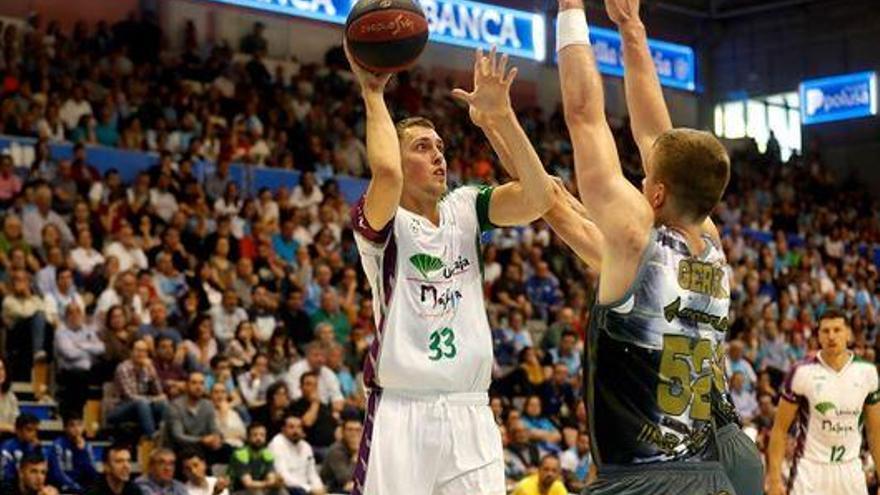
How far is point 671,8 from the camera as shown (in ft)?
107

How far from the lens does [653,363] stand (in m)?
4.66

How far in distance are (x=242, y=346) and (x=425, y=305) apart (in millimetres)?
9061

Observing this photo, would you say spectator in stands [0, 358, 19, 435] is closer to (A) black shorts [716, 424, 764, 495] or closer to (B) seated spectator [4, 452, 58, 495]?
(B) seated spectator [4, 452, 58, 495]

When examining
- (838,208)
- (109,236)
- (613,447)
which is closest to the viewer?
(613,447)

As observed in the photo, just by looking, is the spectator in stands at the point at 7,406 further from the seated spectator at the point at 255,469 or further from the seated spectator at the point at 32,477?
the seated spectator at the point at 255,469

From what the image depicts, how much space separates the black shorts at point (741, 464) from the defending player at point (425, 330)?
111cm


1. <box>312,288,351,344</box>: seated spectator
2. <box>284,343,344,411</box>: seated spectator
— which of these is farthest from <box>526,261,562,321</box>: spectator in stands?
<box>284,343,344,411</box>: seated spectator

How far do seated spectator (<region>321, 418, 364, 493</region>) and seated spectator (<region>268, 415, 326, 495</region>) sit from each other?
0.32 feet

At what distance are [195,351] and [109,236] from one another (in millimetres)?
2184

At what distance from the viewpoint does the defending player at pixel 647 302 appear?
180 inches

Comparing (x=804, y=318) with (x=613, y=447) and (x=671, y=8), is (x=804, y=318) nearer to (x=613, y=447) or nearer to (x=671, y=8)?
(x=671, y=8)

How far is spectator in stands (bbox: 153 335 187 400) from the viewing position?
554 inches

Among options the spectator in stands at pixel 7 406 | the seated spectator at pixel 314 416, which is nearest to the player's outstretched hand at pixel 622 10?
the spectator in stands at pixel 7 406

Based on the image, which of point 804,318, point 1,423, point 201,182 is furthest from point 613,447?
point 804,318
